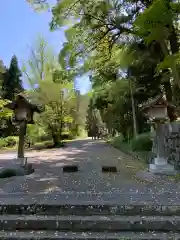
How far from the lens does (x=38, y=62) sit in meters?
25.3

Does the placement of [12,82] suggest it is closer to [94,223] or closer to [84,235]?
[94,223]

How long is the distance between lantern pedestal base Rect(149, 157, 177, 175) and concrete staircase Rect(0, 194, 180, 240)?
3.07m

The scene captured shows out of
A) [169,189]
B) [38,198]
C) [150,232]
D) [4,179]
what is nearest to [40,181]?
[4,179]

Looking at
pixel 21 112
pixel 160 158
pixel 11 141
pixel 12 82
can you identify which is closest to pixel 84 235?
pixel 160 158

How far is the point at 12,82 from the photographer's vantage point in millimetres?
28219

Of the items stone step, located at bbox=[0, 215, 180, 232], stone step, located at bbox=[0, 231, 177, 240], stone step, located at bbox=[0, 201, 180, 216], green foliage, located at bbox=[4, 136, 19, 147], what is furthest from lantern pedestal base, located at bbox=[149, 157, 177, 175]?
green foliage, located at bbox=[4, 136, 19, 147]

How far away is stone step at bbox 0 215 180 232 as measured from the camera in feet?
11.7

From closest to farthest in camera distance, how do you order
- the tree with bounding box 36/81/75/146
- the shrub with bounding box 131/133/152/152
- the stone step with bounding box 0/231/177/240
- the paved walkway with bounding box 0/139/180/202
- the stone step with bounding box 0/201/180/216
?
the stone step with bounding box 0/231/177/240, the stone step with bounding box 0/201/180/216, the paved walkway with bounding box 0/139/180/202, the shrub with bounding box 131/133/152/152, the tree with bounding box 36/81/75/146

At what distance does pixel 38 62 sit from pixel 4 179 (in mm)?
20015

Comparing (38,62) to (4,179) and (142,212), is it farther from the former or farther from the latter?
(142,212)

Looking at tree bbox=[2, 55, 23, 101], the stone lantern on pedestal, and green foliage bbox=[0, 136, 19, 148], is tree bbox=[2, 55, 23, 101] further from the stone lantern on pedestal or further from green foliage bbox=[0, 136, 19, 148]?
the stone lantern on pedestal

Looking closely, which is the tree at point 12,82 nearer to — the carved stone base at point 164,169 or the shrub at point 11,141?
the shrub at point 11,141

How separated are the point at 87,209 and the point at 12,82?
2588cm

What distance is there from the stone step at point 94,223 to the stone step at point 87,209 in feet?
0.45
